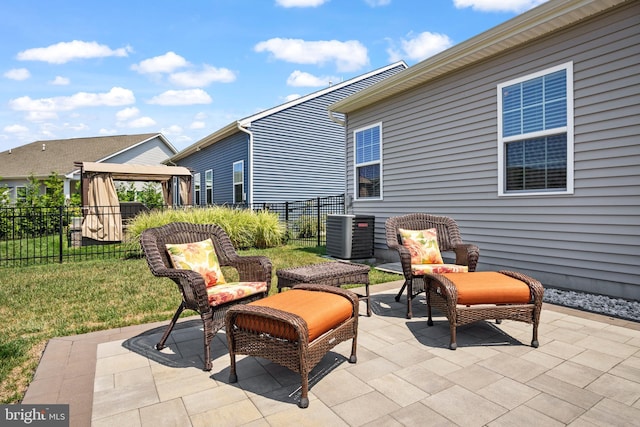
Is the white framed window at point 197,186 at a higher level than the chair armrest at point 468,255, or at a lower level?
higher

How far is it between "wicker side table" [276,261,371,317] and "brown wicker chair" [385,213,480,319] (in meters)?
0.42

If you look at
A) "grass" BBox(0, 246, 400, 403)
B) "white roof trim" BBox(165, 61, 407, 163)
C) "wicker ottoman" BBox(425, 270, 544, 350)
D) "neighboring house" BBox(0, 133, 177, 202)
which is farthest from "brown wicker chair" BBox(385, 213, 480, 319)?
"neighboring house" BBox(0, 133, 177, 202)

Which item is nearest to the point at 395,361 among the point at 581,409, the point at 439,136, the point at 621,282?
the point at 581,409

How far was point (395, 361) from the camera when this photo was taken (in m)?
2.53

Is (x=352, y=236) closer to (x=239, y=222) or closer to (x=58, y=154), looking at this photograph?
(x=239, y=222)

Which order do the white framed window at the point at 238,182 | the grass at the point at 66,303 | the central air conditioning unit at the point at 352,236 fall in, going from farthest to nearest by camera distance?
the white framed window at the point at 238,182
the central air conditioning unit at the point at 352,236
the grass at the point at 66,303

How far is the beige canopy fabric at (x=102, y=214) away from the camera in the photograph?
29.9 feet

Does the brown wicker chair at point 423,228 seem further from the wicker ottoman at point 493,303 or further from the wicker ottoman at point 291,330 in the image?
the wicker ottoman at point 291,330

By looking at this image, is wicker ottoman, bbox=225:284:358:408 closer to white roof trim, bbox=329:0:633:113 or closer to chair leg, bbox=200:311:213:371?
chair leg, bbox=200:311:213:371

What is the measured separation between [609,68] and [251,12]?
596 centimetres

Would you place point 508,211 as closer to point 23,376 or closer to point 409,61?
point 23,376

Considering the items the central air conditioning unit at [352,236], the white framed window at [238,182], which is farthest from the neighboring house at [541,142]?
the white framed window at [238,182]

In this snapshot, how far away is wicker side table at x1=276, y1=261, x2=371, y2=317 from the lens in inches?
127

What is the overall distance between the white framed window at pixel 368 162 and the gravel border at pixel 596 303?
373 cm
